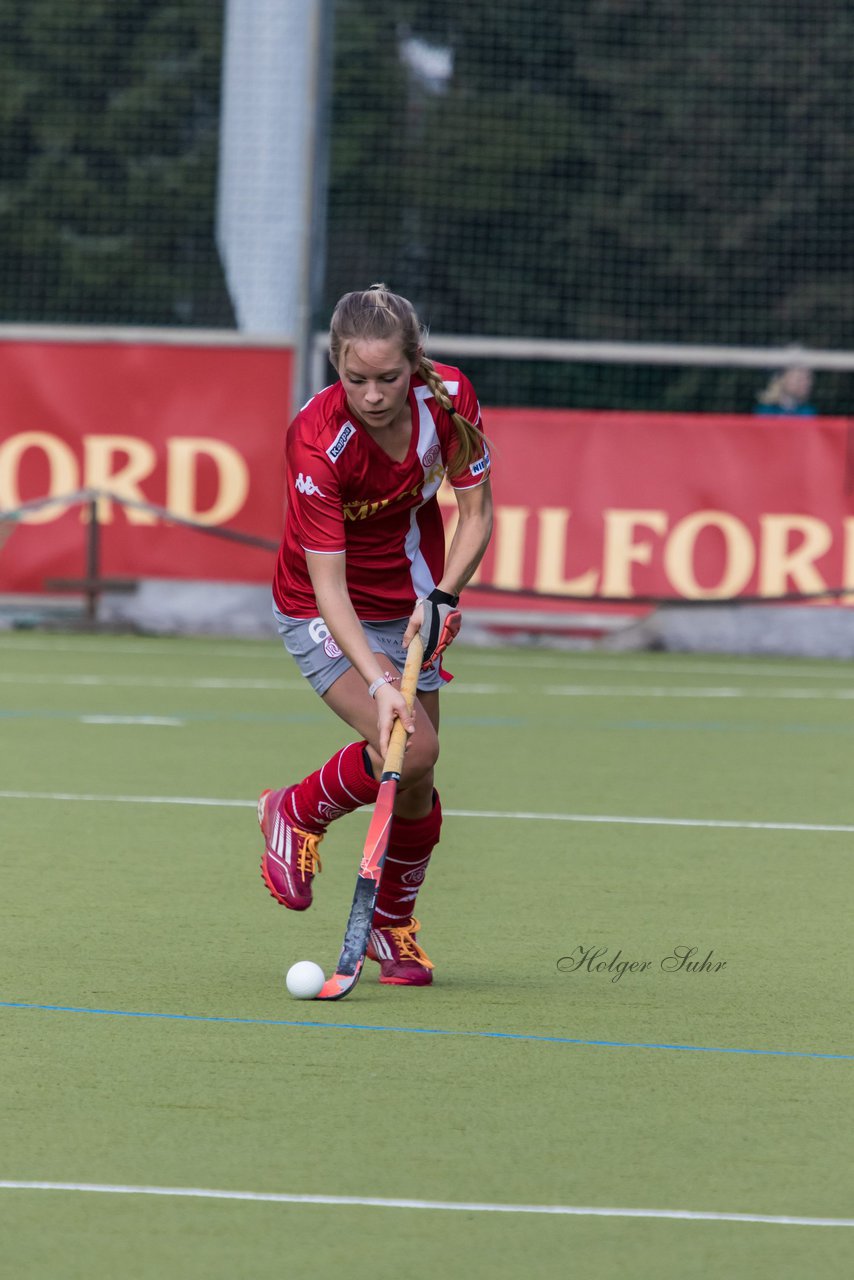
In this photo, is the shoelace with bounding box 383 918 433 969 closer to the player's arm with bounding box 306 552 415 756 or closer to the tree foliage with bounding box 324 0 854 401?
the player's arm with bounding box 306 552 415 756

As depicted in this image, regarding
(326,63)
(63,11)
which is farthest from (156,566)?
(63,11)

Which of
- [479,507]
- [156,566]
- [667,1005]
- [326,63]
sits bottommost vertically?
[156,566]

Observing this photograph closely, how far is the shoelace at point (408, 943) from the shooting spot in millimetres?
5047

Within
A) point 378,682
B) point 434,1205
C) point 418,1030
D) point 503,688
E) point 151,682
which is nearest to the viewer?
point 434,1205

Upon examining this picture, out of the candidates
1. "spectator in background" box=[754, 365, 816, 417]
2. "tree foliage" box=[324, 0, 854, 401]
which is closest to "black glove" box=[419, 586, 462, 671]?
"spectator in background" box=[754, 365, 816, 417]

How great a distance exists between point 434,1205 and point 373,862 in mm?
1510

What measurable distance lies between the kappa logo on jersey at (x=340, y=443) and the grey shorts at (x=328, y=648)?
16.4 inches

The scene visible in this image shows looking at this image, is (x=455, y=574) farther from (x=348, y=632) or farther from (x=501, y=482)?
(x=501, y=482)

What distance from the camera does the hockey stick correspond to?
189 inches

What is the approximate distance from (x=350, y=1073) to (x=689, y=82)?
20.2 metres

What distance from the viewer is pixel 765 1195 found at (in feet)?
11.4

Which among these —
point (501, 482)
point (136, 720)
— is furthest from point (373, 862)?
point (501, 482)

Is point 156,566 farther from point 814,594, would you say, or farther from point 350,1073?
point 350,1073

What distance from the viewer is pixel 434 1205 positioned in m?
3.38
